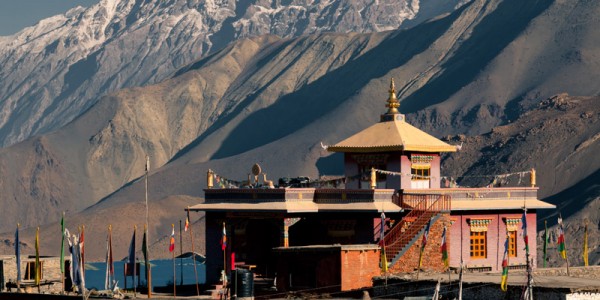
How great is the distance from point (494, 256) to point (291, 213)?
906 cm

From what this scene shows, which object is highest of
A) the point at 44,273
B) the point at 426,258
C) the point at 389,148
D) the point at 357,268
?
the point at 389,148

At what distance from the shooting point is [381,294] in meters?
55.6

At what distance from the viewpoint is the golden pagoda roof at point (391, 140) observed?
225 feet

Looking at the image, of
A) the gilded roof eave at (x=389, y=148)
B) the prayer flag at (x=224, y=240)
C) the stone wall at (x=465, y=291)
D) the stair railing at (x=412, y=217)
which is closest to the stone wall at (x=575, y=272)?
the stair railing at (x=412, y=217)

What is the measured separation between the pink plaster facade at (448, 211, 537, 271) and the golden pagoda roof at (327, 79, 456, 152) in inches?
151

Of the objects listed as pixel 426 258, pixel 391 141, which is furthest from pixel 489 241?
pixel 426 258

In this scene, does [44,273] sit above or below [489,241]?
below

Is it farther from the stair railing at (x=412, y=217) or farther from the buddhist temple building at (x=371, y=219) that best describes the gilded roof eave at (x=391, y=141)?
the stair railing at (x=412, y=217)

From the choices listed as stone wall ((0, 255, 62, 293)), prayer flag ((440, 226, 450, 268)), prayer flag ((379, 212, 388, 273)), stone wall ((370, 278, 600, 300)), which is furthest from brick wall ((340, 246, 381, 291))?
stone wall ((0, 255, 62, 293))

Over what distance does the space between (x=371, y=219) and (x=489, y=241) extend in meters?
6.25

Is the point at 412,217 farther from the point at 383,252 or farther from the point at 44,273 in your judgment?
the point at 44,273

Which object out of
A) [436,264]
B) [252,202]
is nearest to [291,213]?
[252,202]

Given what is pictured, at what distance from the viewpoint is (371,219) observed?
64.4 meters

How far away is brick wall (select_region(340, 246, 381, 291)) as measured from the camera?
193ft
